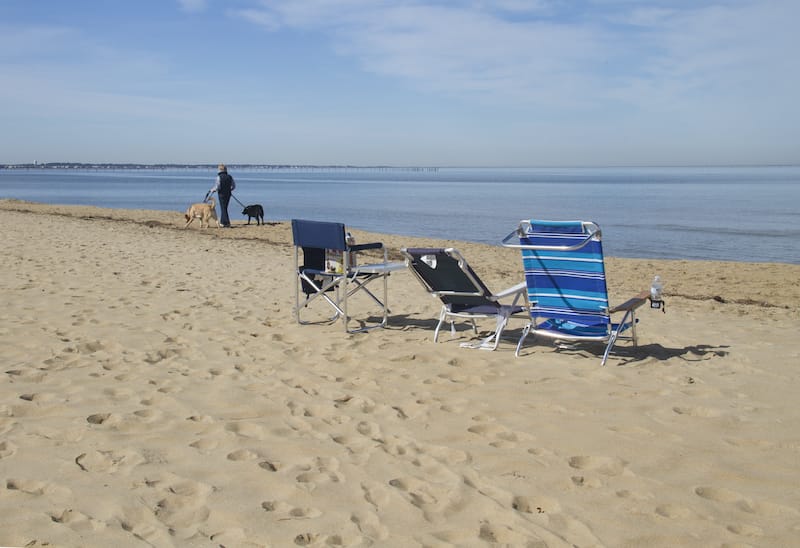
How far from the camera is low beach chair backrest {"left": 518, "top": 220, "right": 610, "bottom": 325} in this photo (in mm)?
5363

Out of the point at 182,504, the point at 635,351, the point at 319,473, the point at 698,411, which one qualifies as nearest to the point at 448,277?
the point at 635,351

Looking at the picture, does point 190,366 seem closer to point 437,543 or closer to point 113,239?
point 437,543

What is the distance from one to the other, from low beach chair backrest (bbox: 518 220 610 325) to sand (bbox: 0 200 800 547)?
0.33 m

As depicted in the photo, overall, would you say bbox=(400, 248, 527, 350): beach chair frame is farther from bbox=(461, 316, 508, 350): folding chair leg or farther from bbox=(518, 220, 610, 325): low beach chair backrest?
bbox=(518, 220, 610, 325): low beach chair backrest

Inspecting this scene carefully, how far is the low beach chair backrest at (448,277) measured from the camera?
19.2ft

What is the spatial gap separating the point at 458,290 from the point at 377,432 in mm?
2356

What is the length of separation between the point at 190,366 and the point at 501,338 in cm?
251

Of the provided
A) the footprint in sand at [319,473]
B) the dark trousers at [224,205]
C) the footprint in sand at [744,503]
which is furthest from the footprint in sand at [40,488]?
the dark trousers at [224,205]

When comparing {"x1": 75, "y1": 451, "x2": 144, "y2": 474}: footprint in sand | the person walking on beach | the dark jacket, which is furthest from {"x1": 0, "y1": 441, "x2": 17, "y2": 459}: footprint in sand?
the dark jacket

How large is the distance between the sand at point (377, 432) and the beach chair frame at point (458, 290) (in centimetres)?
28

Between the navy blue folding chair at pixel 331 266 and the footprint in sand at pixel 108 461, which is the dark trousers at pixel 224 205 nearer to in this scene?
the navy blue folding chair at pixel 331 266

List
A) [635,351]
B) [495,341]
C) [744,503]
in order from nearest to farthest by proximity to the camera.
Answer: [744,503], [635,351], [495,341]

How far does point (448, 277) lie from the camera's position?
6012mm

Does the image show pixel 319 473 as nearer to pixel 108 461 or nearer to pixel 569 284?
pixel 108 461
